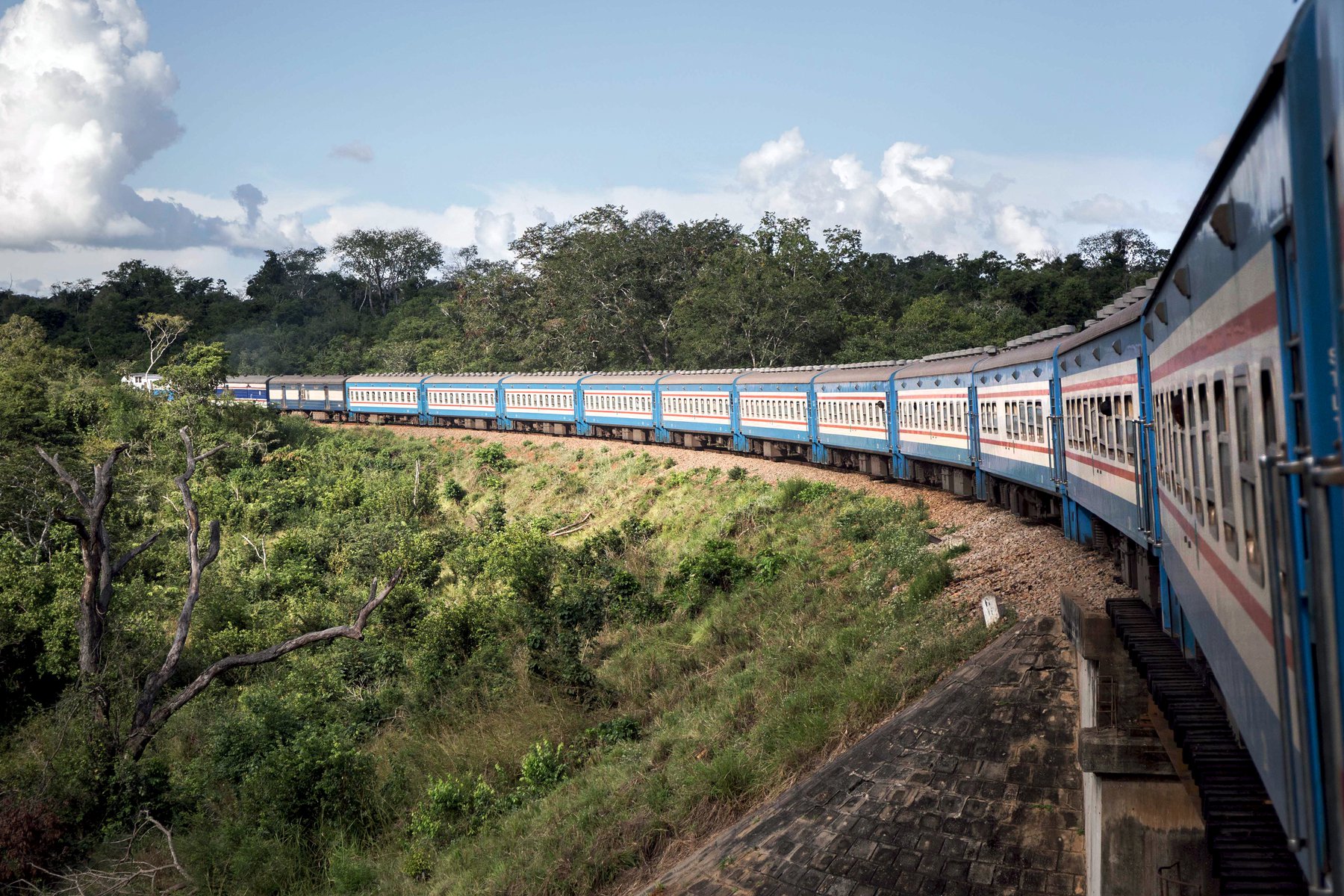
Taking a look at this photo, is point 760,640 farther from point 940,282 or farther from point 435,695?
point 940,282

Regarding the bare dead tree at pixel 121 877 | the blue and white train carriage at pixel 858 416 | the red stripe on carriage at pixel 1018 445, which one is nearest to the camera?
the red stripe on carriage at pixel 1018 445

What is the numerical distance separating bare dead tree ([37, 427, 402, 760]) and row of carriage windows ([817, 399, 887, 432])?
1082cm

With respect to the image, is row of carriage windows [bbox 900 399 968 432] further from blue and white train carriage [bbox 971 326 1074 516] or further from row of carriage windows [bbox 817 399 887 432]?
row of carriage windows [bbox 817 399 887 432]

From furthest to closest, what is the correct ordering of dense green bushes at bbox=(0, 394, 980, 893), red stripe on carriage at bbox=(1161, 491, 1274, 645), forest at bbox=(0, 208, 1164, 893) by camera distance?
forest at bbox=(0, 208, 1164, 893), dense green bushes at bbox=(0, 394, 980, 893), red stripe on carriage at bbox=(1161, 491, 1274, 645)

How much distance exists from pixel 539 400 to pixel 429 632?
2262 cm

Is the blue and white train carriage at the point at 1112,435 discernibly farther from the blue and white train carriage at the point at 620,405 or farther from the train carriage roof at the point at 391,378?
the train carriage roof at the point at 391,378

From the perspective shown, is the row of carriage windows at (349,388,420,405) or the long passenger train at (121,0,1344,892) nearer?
the long passenger train at (121,0,1344,892)

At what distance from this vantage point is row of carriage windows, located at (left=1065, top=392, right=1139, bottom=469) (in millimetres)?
8922

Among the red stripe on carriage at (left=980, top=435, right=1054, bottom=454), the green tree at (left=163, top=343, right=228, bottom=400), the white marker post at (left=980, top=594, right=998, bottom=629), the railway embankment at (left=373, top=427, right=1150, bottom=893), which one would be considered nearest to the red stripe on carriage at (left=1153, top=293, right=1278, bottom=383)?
the railway embankment at (left=373, top=427, right=1150, bottom=893)

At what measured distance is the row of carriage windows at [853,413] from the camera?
76.8 feet

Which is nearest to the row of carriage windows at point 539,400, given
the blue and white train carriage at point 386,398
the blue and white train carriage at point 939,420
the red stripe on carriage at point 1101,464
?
the blue and white train carriage at point 386,398

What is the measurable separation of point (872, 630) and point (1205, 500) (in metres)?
9.64

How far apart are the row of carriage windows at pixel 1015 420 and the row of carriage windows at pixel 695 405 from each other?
49.4 feet

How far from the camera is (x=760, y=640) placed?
16.8 meters
